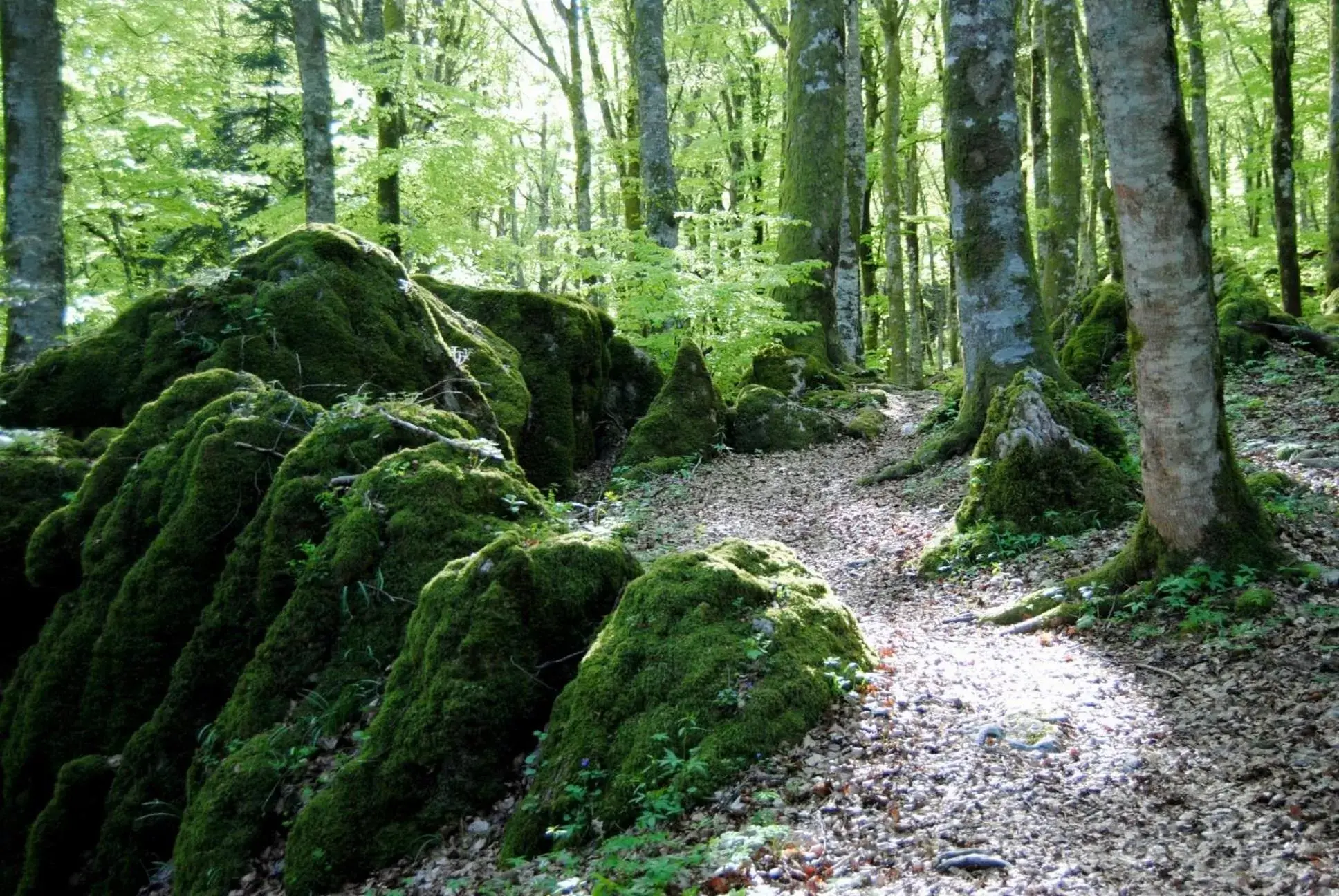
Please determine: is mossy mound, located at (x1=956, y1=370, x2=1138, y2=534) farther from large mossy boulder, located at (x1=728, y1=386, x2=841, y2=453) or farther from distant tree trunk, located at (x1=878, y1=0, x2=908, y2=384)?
distant tree trunk, located at (x1=878, y1=0, x2=908, y2=384)

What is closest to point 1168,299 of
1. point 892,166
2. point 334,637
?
point 334,637

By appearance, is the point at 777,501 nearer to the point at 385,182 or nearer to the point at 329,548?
the point at 329,548

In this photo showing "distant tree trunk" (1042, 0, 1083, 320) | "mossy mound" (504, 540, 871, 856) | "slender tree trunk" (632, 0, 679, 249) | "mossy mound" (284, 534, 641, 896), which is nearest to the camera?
"mossy mound" (504, 540, 871, 856)

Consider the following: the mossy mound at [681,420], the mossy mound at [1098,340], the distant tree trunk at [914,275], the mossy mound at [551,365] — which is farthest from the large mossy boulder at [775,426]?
the distant tree trunk at [914,275]

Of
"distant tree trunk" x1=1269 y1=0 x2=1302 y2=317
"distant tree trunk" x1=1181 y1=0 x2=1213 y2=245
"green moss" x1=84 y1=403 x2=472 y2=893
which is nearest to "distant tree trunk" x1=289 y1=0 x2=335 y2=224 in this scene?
"green moss" x1=84 y1=403 x2=472 y2=893

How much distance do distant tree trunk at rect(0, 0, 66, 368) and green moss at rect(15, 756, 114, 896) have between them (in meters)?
5.73

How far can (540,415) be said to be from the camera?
1049 centimetres

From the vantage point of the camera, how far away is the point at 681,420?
11281 mm

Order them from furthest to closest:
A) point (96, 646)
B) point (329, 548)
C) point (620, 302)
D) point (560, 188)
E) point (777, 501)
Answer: point (560, 188), point (620, 302), point (777, 501), point (96, 646), point (329, 548)

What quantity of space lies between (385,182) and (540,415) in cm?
709

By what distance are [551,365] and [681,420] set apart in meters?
1.78

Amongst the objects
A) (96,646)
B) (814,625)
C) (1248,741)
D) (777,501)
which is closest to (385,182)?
(777,501)

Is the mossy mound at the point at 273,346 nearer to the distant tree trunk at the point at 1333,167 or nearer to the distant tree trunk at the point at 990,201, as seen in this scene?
the distant tree trunk at the point at 990,201

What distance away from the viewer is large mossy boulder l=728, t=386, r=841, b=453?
11711 millimetres
